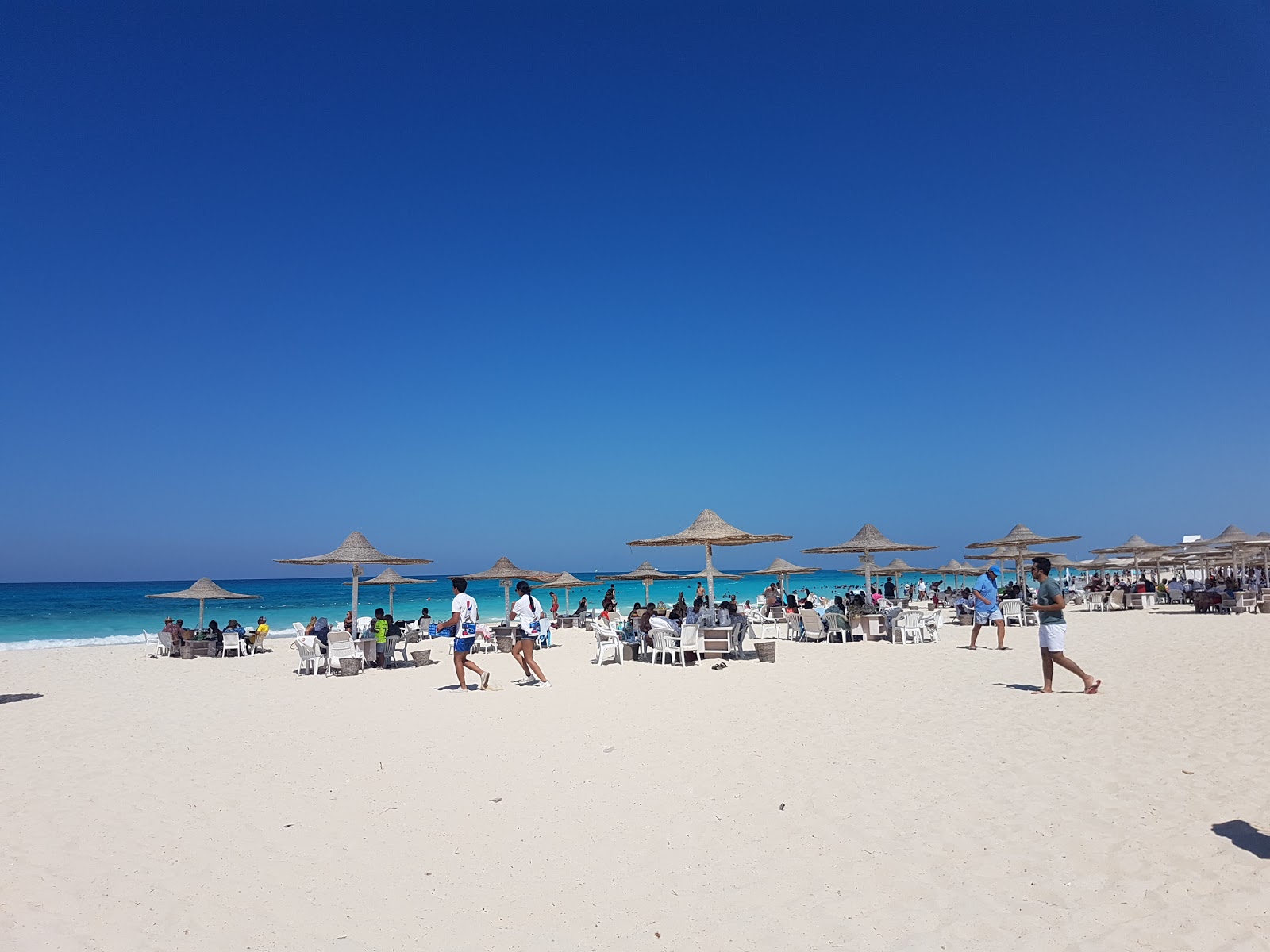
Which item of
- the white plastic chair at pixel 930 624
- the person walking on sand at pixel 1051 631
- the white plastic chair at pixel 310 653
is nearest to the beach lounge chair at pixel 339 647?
the white plastic chair at pixel 310 653

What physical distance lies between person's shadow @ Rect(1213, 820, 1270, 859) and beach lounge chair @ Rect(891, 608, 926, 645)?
1039cm

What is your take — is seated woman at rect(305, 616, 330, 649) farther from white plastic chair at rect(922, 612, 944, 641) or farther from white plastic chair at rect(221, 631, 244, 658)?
white plastic chair at rect(922, 612, 944, 641)

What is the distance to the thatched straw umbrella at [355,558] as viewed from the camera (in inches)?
549

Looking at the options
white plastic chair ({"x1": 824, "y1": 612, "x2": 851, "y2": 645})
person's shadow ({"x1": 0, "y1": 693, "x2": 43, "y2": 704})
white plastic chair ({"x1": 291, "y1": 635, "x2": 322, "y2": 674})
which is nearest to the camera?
person's shadow ({"x1": 0, "y1": 693, "x2": 43, "y2": 704})

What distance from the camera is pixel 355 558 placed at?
13961 mm

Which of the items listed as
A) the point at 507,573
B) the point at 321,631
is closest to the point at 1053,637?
the point at 321,631

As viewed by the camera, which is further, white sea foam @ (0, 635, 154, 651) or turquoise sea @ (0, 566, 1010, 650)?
turquoise sea @ (0, 566, 1010, 650)

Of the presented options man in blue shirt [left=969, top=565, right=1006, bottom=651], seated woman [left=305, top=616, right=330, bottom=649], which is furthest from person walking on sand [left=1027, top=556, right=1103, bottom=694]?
seated woman [left=305, top=616, right=330, bottom=649]

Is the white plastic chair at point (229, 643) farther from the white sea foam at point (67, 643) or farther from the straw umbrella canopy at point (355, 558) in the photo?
the white sea foam at point (67, 643)

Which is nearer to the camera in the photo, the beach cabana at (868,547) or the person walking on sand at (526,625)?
the person walking on sand at (526,625)

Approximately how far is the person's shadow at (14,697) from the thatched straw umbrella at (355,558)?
163 inches

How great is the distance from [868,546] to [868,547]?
0.24ft

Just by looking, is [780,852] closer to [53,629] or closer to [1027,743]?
[1027,743]

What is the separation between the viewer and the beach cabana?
1780cm
